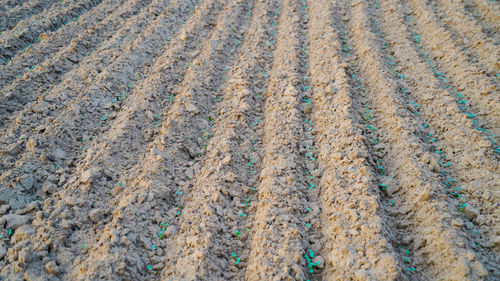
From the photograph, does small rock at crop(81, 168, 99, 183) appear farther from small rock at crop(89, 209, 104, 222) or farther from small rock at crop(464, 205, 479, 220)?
small rock at crop(464, 205, 479, 220)

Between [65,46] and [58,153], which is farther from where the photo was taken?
[65,46]

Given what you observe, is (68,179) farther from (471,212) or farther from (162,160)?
(471,212)

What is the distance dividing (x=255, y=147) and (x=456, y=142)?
1.68m

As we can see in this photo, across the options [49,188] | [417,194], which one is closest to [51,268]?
[49,188]

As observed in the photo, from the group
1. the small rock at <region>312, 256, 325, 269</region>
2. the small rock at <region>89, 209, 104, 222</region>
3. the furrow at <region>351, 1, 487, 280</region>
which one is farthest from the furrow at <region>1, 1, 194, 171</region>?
the furrow at <region>351, 1, 487, 280</region>

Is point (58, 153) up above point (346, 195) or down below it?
above

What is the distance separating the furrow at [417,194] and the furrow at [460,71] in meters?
0.66

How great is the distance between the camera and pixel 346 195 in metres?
2.19

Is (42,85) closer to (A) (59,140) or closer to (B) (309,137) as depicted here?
(A) (59,140)

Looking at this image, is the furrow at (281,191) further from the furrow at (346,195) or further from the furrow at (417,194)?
the furrow at (417,194)

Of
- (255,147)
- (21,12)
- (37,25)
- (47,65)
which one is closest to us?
(255,147)

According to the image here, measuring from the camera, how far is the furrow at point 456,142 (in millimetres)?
2105

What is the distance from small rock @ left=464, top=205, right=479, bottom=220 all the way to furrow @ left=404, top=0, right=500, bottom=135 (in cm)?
92

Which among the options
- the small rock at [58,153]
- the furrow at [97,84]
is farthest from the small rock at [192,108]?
the small rock at [58,153]
